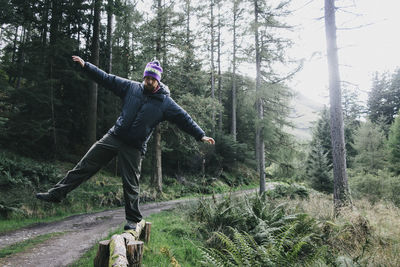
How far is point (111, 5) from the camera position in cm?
1044

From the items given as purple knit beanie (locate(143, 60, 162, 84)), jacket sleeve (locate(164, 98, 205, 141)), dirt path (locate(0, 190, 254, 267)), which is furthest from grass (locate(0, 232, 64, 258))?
purple knit beanie (locate(143, 60, 162, 84))

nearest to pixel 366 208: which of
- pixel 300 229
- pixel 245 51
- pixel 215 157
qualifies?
pixel 300 229

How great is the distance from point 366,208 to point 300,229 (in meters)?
4.26

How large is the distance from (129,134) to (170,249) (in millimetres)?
2338

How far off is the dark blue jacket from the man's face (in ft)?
0.28

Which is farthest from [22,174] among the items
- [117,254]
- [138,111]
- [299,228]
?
[299,228]

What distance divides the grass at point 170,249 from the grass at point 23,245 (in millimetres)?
1420

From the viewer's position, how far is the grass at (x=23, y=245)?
14.9ft

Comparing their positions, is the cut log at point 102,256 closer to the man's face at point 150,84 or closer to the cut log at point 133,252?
the cut log at point 133,252

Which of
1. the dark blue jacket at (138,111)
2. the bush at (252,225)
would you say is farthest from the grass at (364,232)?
the dark blue jacket at (138,111)

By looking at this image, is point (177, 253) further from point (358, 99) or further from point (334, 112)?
point (358, 99)

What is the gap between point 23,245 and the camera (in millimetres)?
5059

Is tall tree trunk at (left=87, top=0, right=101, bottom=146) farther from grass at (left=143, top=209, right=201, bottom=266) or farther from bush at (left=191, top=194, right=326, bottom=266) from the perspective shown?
bush at (left=191, top=194, right=326, bottom=266)

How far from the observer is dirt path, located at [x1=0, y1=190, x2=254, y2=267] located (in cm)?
416
